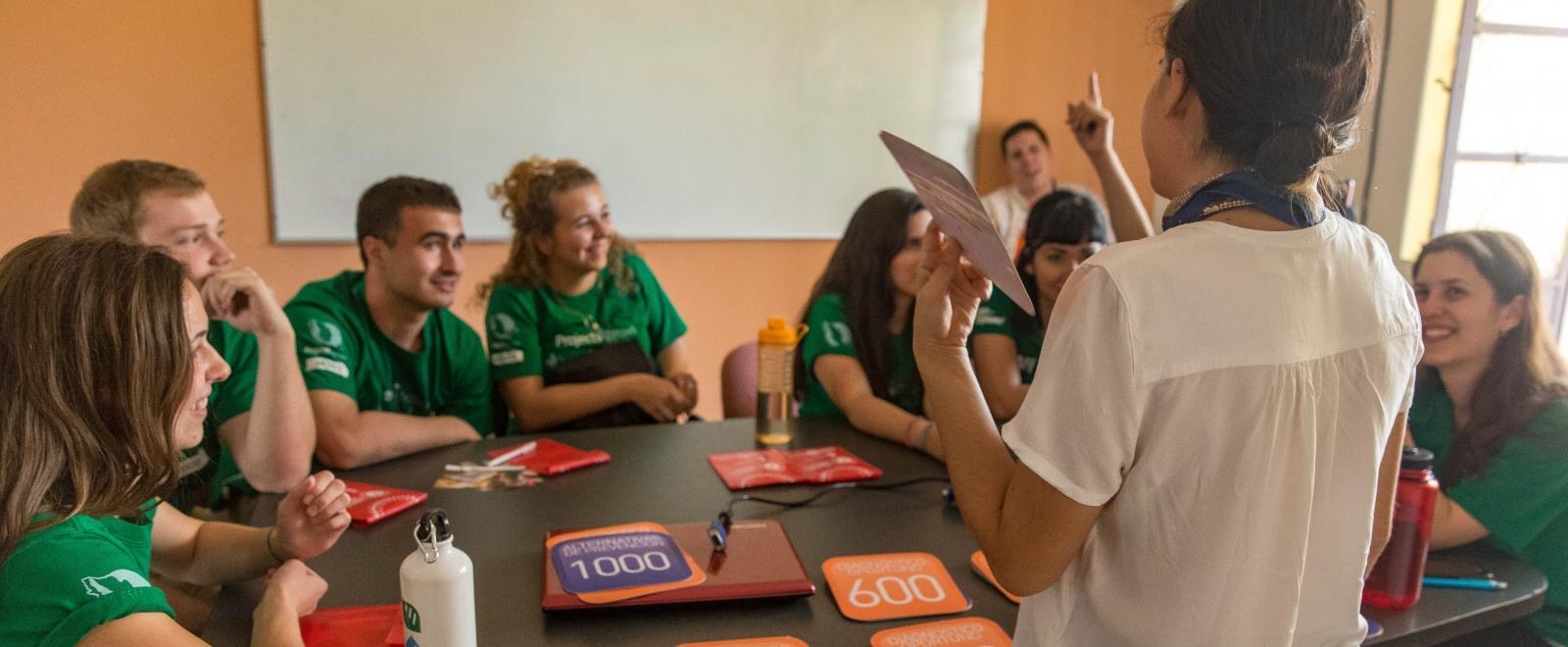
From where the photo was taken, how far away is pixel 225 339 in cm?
172

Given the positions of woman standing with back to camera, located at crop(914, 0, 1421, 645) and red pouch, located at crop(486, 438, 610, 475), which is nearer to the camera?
woman standing with back to camera, located at crop(914, 0, 1421, 645)

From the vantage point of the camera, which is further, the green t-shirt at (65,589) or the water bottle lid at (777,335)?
the water bottle lid at (777,335)

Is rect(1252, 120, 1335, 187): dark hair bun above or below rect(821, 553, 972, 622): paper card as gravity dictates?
above

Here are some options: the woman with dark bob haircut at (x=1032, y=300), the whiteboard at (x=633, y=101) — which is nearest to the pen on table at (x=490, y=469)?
the woman with dark bob haircut at (x=1032, y=300)

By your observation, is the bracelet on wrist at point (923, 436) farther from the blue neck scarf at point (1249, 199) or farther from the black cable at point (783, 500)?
the blue neck scarf at point (1249, 199)

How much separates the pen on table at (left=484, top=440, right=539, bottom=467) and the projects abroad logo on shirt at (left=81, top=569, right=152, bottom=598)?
0.71 m

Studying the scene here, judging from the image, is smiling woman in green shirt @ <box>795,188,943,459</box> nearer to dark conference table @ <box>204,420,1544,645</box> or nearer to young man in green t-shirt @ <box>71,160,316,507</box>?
dark conference table @ <box>204,420,1544,645</box>

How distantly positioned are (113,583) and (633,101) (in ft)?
9.45

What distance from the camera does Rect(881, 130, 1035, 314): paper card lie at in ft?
2.63

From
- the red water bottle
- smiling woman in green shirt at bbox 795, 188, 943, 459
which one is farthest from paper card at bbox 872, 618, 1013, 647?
smiling woman in green shirt at bbox 795, 188, 943, 459

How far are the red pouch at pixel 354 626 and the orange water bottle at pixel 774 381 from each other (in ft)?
2.74

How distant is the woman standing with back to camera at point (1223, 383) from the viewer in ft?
2.34

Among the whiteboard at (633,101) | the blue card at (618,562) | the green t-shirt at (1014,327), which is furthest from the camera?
the whiteboard at (633,101)

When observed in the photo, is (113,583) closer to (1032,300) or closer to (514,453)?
(514,453)
